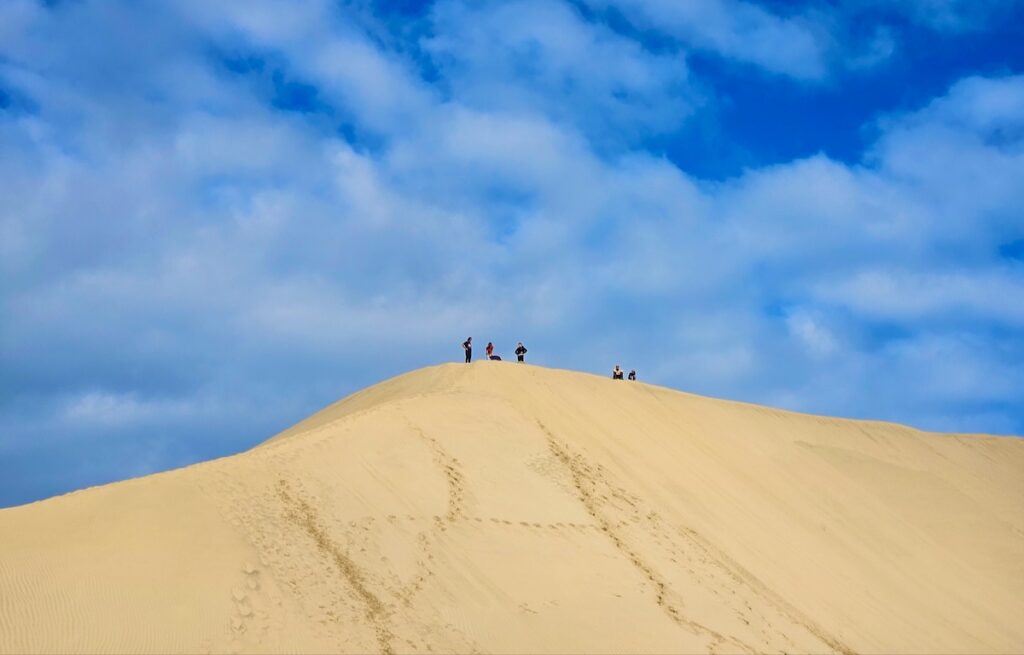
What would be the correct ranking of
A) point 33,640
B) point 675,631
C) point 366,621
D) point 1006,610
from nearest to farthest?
point 33,640 < point 366,621 < point 675,631 < point 1006,610

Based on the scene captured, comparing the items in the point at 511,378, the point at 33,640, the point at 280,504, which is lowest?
the point at 33,640

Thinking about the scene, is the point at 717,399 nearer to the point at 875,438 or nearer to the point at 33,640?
the point at 875,438

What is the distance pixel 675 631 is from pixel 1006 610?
11294mm

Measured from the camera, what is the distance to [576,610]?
14.6m

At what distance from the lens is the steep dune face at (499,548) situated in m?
13.5

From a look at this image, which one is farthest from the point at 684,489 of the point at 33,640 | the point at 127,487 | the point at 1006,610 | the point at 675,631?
the point at 33,640

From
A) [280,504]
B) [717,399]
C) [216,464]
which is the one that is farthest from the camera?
[717,399]

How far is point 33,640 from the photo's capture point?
12469 millimetres

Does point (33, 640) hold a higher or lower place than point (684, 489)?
lower

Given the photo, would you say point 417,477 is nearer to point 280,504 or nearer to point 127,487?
point 280,504

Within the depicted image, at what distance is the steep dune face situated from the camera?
1352 centimetres

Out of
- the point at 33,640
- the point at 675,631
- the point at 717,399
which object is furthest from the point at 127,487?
the point at 717,399

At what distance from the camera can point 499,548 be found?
1576cm

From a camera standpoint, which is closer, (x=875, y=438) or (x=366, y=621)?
(x=366, y=621)
